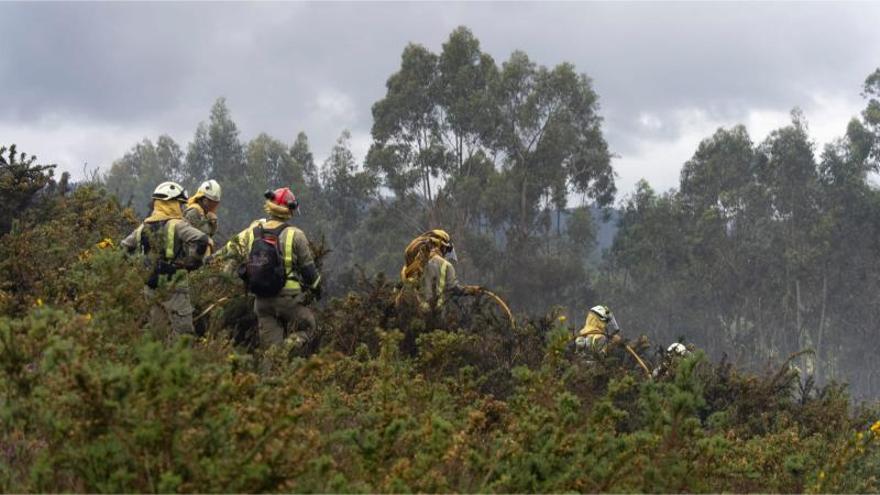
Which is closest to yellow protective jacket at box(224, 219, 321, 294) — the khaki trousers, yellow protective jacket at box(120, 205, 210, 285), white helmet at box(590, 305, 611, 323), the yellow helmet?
the khaki trousers

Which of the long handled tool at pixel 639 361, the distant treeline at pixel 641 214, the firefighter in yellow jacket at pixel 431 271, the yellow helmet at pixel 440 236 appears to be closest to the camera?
the long handled tool at pixel 639 361

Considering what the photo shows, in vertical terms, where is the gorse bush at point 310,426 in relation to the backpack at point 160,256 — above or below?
below

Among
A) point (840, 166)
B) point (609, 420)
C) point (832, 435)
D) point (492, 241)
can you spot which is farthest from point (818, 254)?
point (609, 420)

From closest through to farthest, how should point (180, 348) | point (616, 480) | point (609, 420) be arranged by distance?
point (180, 348) < point (616, 480) < point (609, 420)

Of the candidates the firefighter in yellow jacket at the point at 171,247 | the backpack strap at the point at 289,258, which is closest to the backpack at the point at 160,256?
the firefighter in yellow jacket at the point at 171,247

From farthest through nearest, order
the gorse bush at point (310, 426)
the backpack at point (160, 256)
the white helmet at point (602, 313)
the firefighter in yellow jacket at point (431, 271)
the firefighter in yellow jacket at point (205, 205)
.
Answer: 1. the white helmet at point (602, 313)
2. the firefighter in yellow jacket at point (431, 271)
3. the firefighter in yellow jacket at point (205, 205)
4. the backpack at point (160, 256)
5. the gorse bush at point (310, 426)

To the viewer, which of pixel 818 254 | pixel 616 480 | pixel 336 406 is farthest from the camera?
pixel 818 254

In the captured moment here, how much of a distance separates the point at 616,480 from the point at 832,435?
16.7ft

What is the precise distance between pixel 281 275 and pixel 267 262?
0.49 ft

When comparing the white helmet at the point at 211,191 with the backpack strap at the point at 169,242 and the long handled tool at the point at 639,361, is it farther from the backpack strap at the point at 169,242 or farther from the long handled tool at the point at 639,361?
the long handled tool at the point at 639,361

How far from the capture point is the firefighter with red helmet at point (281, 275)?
28.5 ft

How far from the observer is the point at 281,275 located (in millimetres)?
8742

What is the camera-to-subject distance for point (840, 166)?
53031 millimetres

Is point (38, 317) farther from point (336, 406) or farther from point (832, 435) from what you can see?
point (832, 435)
